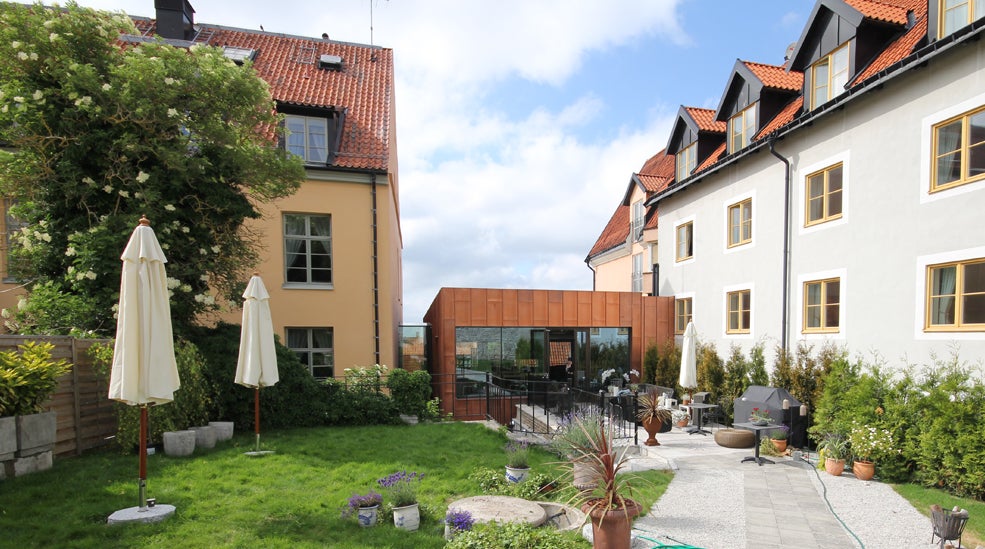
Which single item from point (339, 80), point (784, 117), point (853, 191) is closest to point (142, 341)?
point (853, 191)

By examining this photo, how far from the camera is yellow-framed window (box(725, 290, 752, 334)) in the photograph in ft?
44.3

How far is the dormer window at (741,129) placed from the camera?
539 inches

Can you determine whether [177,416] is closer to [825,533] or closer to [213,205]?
[213,205]

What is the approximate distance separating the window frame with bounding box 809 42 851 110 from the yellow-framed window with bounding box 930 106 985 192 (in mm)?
2843

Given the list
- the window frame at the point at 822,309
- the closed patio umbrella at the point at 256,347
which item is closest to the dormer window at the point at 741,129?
the window frame at the point at 822,309

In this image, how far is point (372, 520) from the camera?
5.36m

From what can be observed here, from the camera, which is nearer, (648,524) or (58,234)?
(648,524)

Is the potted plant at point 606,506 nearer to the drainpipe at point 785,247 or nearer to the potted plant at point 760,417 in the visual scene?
the potted plant at point 760,417

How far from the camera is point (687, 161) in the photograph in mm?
16656

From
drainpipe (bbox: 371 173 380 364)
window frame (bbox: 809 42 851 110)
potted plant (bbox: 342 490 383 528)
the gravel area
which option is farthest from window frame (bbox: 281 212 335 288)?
window frame (bbox: 809 42 851 110)

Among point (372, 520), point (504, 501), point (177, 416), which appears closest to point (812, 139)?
point (504, 501)

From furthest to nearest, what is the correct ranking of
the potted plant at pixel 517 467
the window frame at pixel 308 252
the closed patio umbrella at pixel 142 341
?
1. the window frame at pixel 308 252
2. the potted plant at pixel 517 467
3. the closed patio umbrella at pixel 142 341

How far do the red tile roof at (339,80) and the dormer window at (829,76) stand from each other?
11.3 meters

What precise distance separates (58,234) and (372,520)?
Answer: 879cm
